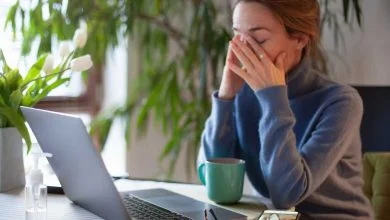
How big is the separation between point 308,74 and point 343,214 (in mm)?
317

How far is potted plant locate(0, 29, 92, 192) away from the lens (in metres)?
1.21

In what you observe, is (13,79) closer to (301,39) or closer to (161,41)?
(301,39)

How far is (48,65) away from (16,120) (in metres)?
0.13

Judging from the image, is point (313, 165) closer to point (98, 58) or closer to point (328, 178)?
point (328, 178)

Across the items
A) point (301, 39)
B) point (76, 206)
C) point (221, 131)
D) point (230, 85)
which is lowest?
point (76, 206)

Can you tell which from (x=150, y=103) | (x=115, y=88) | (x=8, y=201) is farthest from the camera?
(x=115, y=88)

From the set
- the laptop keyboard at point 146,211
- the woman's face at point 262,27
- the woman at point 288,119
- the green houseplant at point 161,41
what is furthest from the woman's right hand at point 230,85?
the green houseplant at point 161,41

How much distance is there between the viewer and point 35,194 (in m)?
1.02

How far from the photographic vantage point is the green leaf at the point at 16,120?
1.19 m

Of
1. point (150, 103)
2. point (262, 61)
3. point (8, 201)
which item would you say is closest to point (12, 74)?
point (8, 201)

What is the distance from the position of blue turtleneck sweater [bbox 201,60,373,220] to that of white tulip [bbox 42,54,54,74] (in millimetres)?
371

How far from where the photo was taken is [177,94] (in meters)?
2.12

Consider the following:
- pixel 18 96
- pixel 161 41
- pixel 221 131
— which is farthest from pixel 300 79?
pixel 161 41

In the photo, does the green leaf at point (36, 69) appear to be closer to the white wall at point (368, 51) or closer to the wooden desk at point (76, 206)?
the wooden desk at point (76, 206)
